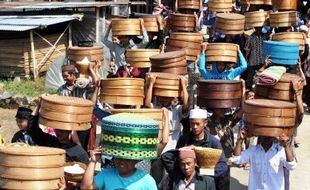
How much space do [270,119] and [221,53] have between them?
2457mm

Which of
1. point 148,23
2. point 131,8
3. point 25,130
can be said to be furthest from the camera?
point 131,8

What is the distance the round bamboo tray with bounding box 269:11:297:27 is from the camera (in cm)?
1080

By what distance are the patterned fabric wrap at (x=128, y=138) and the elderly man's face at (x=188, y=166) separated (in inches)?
24.3

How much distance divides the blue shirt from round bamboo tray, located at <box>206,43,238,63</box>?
3.93m

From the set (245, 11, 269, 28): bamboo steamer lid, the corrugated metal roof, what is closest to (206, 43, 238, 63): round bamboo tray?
(245, 11, 269, 28): bamboo steamer lid

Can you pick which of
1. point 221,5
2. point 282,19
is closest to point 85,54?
point 282,19

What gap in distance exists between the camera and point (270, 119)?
19.6 ft

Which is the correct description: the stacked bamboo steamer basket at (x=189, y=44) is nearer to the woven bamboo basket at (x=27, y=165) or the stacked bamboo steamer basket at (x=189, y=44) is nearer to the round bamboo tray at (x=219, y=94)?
the round bamboo tray at (x=219, y=94)

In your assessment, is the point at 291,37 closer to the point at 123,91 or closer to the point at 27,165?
the point at 123,91

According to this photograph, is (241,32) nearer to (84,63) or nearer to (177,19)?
(177,19)

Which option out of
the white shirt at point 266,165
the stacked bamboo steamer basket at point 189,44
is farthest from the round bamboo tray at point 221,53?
the white shirt at point 266,165

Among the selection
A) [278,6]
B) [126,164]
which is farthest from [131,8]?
[126,164]

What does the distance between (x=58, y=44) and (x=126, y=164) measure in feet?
47.5

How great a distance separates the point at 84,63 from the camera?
7613 mm
